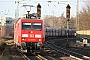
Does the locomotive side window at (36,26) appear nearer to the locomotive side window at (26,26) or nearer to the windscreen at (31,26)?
the windscreen at (31,26)

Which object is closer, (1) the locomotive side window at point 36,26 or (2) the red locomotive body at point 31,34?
(2) the red locomotive body at point 31,34

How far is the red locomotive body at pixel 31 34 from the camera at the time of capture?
21.7 metres

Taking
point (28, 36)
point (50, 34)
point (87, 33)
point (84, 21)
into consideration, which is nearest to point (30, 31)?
point (28, 36)

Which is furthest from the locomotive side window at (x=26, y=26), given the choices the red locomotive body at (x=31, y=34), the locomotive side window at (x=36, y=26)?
the locomotive side window at (x=36, y=26)

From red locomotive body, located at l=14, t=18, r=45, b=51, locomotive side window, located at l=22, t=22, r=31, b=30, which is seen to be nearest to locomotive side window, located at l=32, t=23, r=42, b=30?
red locomotive body, located at l=14, t=18, r=45, b=51

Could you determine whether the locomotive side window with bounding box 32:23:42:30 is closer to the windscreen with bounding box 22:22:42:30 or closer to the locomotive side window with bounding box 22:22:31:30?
the windscreen with bounding box 22:22:42:30

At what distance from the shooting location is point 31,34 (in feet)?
71.5

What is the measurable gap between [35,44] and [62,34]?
5453 centimetres

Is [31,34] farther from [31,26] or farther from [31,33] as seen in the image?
[31,26]

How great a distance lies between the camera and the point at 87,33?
4322 cm

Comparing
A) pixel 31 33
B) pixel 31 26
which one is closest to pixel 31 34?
pixel 31 33

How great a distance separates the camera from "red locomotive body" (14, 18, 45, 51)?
71.1 ft

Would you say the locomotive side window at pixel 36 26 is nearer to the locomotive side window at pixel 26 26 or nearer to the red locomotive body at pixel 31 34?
the red locomotive body at pixel 31 34

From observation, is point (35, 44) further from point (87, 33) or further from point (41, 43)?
point (87, 33)
